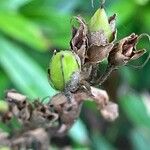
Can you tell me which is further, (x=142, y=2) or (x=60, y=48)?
(x=142, y=2)

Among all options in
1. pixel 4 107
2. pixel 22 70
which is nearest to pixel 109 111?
pixel 4 107

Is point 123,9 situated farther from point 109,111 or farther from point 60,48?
point 109,111

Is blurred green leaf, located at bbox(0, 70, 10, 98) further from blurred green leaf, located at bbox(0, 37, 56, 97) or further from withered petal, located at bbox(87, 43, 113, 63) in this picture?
withered petal, located at bbox(87, 43, 113, 63)

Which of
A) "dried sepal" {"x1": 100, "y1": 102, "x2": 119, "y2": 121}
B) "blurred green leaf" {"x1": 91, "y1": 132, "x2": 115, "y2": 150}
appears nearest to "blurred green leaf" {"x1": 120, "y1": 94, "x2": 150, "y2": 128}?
"blurred green leaf" {"x1": 91, "y1": 132, "x2": 115, "y2": 150}

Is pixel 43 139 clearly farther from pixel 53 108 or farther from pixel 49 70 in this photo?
pixel 49 70

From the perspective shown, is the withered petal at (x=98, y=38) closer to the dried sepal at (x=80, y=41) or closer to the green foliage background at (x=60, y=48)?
the dried sepal at (x=80, y=41)

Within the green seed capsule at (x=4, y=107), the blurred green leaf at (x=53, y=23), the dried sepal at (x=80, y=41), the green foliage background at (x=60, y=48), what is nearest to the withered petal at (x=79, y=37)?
the dried sepal at (x=80, y=41)

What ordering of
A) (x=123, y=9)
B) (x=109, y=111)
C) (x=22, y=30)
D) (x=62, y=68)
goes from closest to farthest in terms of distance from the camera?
(x=62, y=68) → (x=109, y=111) → (x=22, y=30) → (x=123, y=9)

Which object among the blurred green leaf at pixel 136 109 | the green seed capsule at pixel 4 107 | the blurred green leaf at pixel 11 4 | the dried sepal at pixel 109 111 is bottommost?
the blurred green leaf at pixel 136 109
